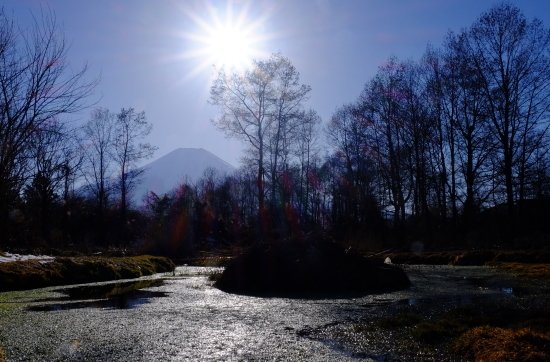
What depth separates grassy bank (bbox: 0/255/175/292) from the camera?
27.1ft

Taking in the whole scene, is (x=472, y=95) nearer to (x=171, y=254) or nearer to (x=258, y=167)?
(x=258, y=167)

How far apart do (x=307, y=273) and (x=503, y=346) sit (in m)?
5.44

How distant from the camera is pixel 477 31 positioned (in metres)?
22.7

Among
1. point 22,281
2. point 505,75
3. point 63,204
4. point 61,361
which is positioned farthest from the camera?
point 63,204

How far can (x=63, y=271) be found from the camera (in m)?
9.80

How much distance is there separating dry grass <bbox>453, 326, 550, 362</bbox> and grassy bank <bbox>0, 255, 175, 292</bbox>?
7832mm

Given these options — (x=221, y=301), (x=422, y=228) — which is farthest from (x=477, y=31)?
(x=221, y=301)

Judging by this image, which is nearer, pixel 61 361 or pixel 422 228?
pixel 61 361

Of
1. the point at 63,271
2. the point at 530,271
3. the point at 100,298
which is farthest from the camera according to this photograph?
the point at 63,271

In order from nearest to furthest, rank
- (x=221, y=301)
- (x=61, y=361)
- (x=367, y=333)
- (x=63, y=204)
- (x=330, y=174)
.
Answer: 1. (x=61, y=361)
2. (x=367, y=333)
3. (x=221, y=301)
4. (x=63, y=204)
5. (x=330, y=174)

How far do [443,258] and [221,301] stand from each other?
437 inches

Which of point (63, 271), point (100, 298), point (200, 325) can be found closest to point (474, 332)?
point (200, 325)

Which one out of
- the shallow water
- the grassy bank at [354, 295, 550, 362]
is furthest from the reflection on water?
the grassy bank at [354, 295, 550, 362]

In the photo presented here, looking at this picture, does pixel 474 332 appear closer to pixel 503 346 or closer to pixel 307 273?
pixel 503 346
